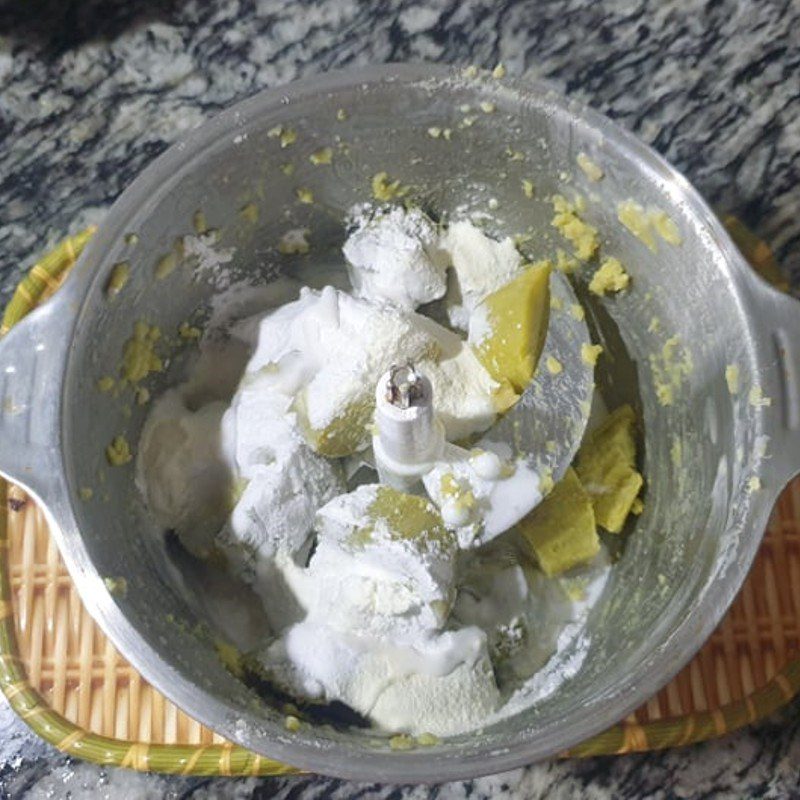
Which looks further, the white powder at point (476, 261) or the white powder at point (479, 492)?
the white powder at point (476, 261)

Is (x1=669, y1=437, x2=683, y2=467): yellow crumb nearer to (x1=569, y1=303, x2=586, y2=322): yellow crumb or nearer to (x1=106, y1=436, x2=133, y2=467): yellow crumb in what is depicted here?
(x1=569, y1=303, x2=586, y2=322): yellow crumb

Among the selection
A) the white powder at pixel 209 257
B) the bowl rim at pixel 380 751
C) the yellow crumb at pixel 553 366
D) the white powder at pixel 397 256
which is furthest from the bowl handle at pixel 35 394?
the yellow crumb at pixel 553 366

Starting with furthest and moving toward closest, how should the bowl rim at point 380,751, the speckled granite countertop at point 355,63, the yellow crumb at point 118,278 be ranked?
the speckled granite countertop at point 355,63, the yellow crumb at point 118,278, the bowl rim at point 380,751

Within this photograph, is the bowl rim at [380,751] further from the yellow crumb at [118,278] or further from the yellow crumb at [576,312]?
the yellow crumb at [576,312]

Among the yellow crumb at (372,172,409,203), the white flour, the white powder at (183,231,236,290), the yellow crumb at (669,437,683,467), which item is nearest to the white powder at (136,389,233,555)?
the white flour

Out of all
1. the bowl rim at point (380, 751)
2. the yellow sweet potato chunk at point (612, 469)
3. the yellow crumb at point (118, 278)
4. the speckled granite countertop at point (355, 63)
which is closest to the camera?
the bowl rim at point (380, 751)

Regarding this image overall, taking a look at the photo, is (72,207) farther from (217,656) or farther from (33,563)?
(217,656)

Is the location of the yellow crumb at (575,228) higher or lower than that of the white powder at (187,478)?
higher

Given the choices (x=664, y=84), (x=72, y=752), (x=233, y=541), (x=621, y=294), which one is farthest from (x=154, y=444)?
Result: (x=664, y=84)
